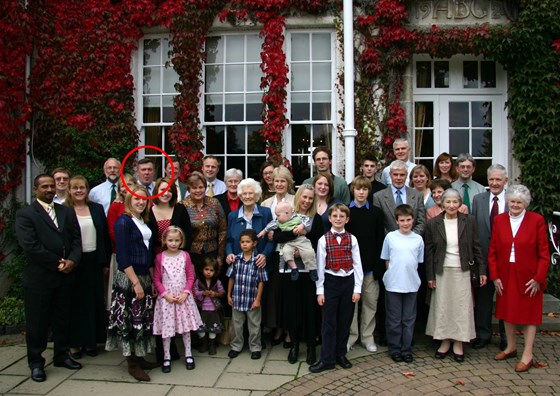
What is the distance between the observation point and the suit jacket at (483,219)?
18.5 ft

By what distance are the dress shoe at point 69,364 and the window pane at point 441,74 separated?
6.41 metres

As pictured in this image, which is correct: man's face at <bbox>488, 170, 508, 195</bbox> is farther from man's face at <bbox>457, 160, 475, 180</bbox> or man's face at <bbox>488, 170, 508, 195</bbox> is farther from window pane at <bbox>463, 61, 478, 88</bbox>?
window pane at <bbox>463, 61, 478, 88</bbox>

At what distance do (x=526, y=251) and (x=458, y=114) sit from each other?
3.78 metres

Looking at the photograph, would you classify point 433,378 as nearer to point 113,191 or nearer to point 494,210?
point 494,210

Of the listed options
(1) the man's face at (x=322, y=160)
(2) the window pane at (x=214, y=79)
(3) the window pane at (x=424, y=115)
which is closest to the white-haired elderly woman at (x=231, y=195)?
(1) the man's face at (x=322, y=160)

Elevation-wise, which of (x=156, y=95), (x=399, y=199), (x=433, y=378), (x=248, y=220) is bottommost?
(x=433, y=378)

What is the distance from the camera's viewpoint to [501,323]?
5652mm

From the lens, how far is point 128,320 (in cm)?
482

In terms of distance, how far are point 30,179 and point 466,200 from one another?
20.6ft

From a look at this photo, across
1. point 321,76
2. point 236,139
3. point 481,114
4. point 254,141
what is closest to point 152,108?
point 236,139

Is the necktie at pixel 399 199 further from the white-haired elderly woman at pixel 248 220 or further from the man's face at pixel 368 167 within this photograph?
the white-haired elderly woman at pixel 248 220

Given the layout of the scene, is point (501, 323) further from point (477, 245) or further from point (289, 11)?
point (289, 11)

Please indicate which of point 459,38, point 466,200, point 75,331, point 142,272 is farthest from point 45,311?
point 459,38

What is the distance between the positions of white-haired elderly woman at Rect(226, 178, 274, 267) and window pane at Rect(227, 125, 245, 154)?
9.54 feet
